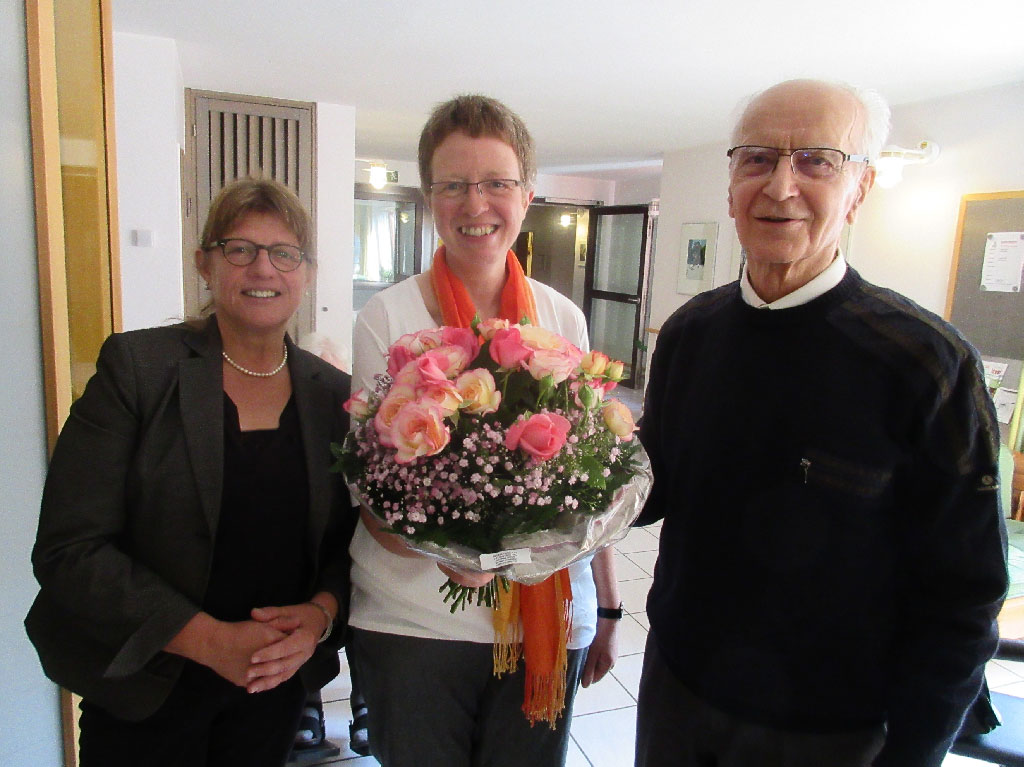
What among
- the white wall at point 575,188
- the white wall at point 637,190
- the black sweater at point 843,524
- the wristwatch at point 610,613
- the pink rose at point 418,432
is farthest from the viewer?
the white wall at point 575,188

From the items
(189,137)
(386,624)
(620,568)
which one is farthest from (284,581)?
(189,137)

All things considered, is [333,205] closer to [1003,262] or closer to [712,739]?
[1003,262]

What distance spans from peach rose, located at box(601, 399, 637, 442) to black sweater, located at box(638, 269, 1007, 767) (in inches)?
10.5

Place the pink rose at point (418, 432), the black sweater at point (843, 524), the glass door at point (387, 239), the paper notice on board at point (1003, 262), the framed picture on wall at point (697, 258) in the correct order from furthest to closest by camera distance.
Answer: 1. the glass door at point (387, 239)
2. the framed picture on wall at point (697, 258)
3. the paper notice on board at point (1003, 262)
4. the black sweater at point (843, 524)
5. the pink rose at point (418, 432)

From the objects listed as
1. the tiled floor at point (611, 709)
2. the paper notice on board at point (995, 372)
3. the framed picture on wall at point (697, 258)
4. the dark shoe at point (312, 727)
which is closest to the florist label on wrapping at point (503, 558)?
the dark shoe at point (312, 727)

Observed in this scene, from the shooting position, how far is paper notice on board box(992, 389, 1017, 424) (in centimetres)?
432

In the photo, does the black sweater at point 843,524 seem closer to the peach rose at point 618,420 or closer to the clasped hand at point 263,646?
the peach rose at point 618,420

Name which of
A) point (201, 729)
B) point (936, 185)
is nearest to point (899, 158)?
point (936, 185)

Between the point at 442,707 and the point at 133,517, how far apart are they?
63 centimetres

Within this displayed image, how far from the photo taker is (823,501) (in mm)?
1094

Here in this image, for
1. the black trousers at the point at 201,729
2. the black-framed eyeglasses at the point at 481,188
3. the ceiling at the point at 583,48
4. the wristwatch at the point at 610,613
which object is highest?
the ceiling at the point at 583,48

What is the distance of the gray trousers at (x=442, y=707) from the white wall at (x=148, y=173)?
13.1 feet

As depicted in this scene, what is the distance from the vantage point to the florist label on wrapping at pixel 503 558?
945 millimetres

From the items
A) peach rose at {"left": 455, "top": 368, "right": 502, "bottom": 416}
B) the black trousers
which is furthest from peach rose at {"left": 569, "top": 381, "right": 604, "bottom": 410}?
the black trousers
